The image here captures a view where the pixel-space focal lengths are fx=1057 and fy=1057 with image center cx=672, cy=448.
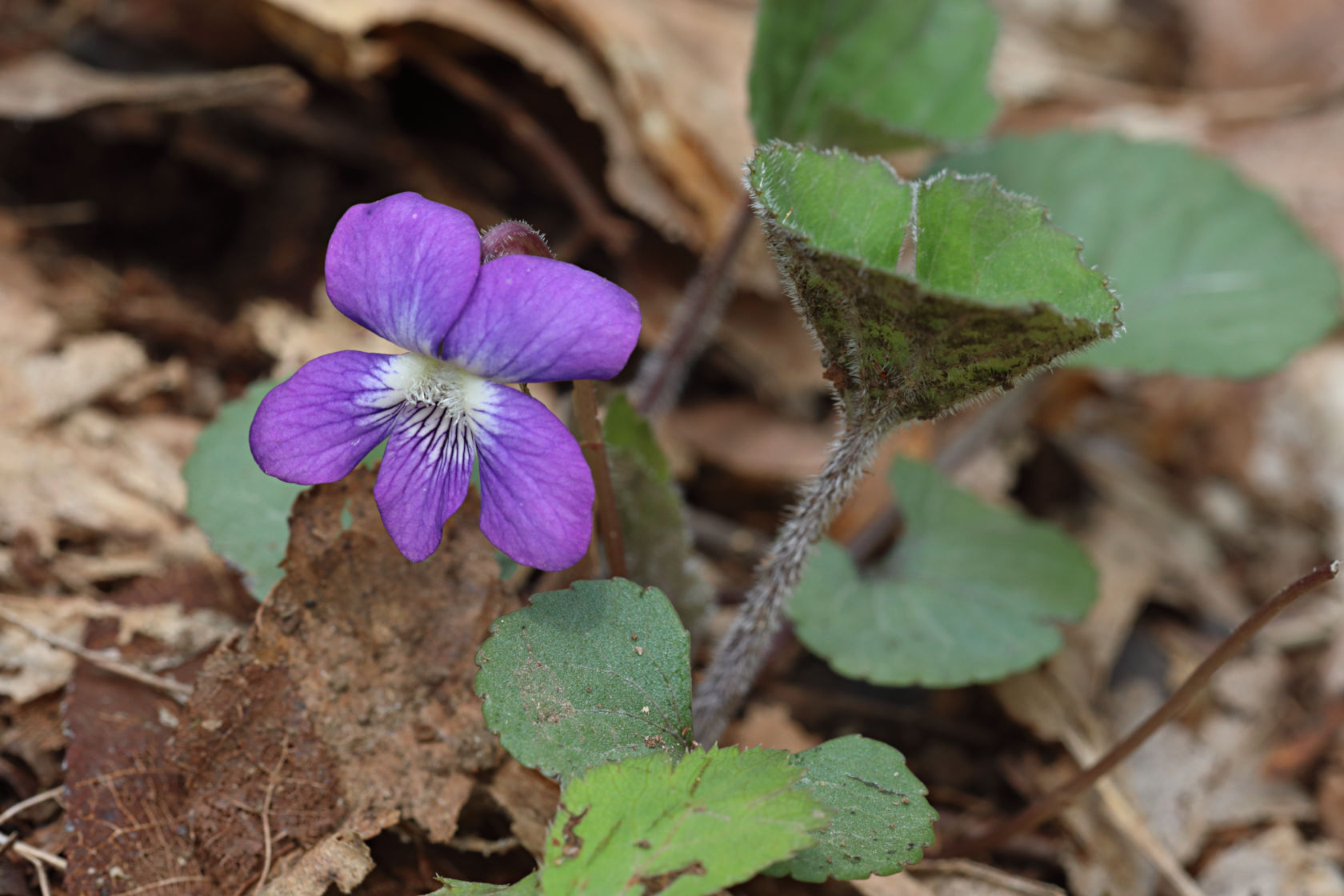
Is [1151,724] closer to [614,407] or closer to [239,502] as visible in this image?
[614,407]

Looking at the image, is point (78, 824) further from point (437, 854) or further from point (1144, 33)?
point (1144, 33)

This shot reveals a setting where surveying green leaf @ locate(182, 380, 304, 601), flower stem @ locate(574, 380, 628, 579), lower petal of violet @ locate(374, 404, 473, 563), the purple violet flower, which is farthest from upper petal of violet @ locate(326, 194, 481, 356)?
green leaf @ locate(182, 380, 304, 601)

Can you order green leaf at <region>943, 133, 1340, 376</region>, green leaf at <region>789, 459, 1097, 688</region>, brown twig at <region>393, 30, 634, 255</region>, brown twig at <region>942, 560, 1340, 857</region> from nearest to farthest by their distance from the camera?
brown twig at <region>942, 560, 1340, 857</region> → green leaf at <region>789, 459, 1097, 688</region> → green leaf at <region>943, 133, 1340, 376</region> → brown twig at <region>393, 30, 634, 255</region>

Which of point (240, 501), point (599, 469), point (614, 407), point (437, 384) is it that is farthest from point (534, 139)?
point (437, 384)

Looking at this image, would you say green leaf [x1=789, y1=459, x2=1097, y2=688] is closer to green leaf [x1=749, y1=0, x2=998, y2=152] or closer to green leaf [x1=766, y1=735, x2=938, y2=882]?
green leaf [x1=766, y1=735, x2=938, y2=882]

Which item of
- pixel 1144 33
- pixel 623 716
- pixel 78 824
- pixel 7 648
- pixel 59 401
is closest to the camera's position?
pixel 623 716

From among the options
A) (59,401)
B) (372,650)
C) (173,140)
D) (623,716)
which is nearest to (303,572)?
(372,650)
